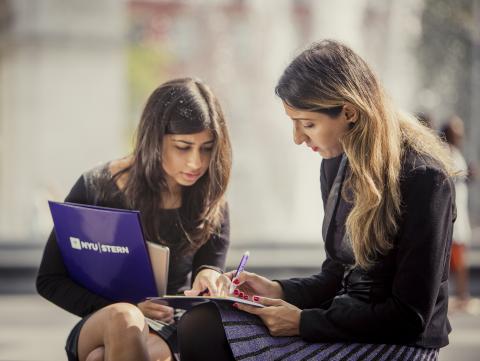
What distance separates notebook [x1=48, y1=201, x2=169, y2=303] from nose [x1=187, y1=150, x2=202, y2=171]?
33 centimetres

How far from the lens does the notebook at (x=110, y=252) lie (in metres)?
3.21

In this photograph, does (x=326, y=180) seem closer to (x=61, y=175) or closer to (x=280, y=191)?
(x=61, y=175)

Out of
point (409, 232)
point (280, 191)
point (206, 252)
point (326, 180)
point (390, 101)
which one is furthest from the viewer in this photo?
point (280, 191)

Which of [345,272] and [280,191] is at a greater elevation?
[345,272]

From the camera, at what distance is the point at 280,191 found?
1616cm

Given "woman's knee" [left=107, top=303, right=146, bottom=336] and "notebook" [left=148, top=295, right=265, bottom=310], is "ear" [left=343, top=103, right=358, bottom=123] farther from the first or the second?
"woman's knee" [left=107, top=303, right=146, bottom=336]

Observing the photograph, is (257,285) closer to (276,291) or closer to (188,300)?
(276,291)

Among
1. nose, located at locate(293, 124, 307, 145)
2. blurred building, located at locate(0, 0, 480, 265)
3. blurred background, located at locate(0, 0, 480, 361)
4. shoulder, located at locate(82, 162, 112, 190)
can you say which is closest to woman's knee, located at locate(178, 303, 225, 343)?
nose, located at locate(293, 124, 307, 145)

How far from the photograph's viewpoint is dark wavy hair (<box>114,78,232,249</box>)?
11.5ft

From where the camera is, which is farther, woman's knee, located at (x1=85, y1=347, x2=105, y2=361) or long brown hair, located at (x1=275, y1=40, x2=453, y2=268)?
woman's knee, located at (x1=85, y1=347, x2=105, y2=361)

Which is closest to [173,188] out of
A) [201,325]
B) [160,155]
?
[160,155]

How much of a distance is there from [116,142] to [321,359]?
39.7 ft

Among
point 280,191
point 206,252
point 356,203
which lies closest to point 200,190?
point 206,252

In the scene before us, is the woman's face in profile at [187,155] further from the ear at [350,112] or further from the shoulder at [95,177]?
the ear at [350,112]
